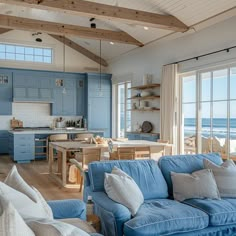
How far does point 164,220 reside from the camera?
2688 mm

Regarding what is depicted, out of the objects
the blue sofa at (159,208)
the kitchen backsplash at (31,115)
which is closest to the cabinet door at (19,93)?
the kitchen backsplash at (31,115)

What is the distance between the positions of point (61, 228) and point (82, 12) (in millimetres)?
4644

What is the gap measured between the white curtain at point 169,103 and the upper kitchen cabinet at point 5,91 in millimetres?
4628

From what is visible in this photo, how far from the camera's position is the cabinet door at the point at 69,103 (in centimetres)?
989

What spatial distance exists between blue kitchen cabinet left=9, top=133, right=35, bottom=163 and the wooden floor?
0.61ft

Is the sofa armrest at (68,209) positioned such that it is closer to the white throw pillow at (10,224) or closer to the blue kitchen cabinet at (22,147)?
the white throw pillow at (10,224)

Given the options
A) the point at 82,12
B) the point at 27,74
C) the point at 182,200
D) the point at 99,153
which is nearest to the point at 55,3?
the point at 82,12

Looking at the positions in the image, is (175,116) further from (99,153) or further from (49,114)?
(49,114)

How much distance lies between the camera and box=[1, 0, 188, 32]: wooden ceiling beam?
5.14 metres

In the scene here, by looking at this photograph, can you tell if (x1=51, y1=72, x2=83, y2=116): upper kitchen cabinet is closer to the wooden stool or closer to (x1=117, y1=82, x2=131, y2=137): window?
(x1=117, y1=82, x2=131, y2=137): window

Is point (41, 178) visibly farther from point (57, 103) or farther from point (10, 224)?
point (10, 224)

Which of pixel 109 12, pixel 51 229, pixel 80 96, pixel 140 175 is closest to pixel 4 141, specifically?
pixel 80 96

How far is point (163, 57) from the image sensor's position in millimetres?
7594

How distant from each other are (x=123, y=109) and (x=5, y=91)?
11.8 ft
